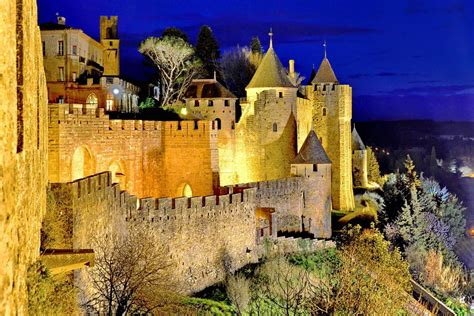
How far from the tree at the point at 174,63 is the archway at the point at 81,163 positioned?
16615mm

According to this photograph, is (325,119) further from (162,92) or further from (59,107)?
(59,107)

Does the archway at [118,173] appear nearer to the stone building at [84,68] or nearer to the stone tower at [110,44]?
the stone building at [84,68]

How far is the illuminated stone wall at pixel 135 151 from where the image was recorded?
26197mm

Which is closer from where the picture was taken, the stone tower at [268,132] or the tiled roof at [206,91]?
the tiled roof at [206,91]

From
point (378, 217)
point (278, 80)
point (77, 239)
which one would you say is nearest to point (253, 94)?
point (278, 80)

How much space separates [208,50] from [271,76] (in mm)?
10944

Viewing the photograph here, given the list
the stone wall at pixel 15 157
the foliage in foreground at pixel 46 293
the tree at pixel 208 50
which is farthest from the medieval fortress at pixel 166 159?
the tree at pixel 208 50

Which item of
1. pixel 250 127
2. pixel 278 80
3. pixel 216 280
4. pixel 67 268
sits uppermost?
pixel 278 80

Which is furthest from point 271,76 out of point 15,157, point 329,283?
point 15,157

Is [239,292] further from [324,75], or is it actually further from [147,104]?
[324,75]

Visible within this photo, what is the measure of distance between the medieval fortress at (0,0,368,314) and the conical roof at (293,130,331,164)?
6 cm

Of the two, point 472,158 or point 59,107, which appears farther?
point 472,158

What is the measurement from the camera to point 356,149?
53.8 meters

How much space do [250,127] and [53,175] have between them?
17646 mm
